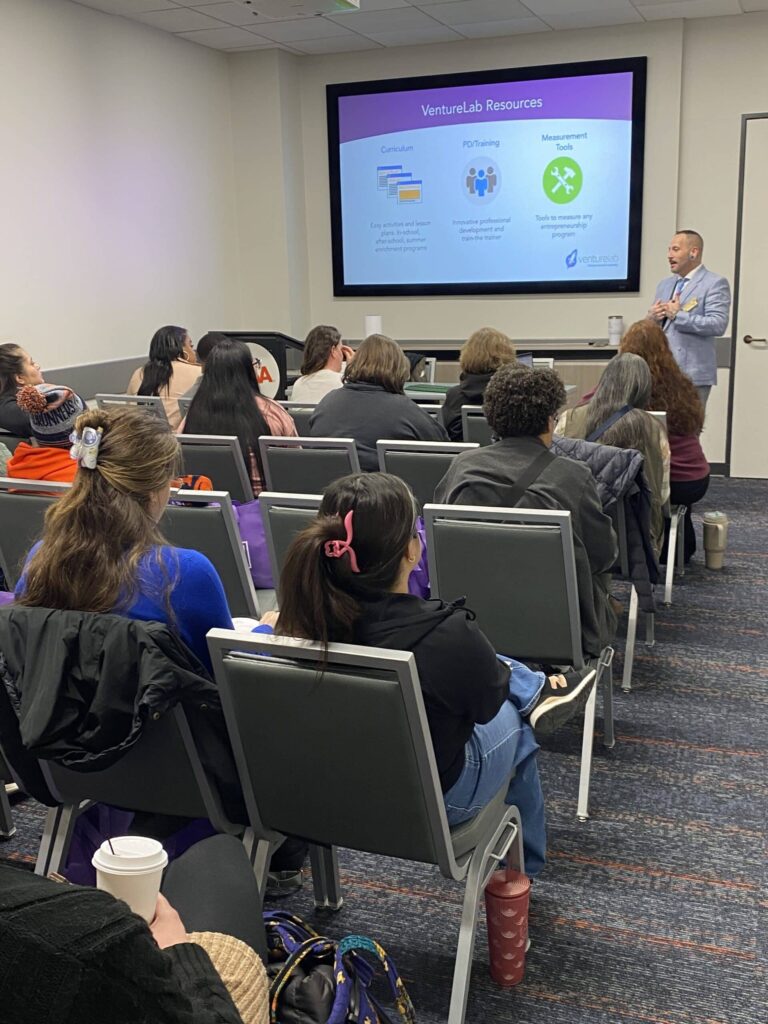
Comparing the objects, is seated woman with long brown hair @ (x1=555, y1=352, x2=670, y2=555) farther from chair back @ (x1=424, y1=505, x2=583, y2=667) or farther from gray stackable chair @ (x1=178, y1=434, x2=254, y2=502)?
gray stackable chair @ (x1=178, y1=434, x2=254, y2=502)

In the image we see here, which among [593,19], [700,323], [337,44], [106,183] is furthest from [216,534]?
[337,44]

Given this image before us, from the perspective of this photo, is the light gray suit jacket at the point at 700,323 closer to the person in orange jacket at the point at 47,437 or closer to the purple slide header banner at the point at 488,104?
the purple slide header banner at the point at 488,104

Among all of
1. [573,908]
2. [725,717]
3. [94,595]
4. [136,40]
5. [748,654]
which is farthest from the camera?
[136,40]

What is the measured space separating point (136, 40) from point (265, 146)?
53.8 inches

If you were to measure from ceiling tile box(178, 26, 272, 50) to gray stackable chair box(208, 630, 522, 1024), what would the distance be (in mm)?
6025

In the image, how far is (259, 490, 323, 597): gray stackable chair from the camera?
2.58 metres

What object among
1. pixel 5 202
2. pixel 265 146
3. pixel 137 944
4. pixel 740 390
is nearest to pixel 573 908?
pixel 137 944

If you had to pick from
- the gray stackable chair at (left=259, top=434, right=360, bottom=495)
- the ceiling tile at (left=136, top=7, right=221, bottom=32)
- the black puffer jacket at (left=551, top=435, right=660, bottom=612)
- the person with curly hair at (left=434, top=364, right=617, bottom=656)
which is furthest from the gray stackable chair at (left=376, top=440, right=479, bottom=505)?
the ceiling tile at (left=136, top=7, right=221, bottom=32)

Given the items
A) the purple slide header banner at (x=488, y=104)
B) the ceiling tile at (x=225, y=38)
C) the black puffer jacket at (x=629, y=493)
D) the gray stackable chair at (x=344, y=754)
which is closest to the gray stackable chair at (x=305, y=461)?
the black puffer jacket at (x=629, y=493)

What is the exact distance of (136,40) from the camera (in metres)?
6.36

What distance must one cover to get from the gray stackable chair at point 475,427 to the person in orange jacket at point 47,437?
1.60 meters

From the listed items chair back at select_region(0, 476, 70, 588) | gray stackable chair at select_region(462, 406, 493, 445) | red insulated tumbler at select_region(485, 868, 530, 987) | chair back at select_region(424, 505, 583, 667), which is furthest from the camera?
gray stackable chair at select_region(462, 406, 493, 445)

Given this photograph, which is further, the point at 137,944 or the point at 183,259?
the point at 183,259

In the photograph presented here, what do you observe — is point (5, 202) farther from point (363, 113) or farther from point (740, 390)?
point (740, 390)
